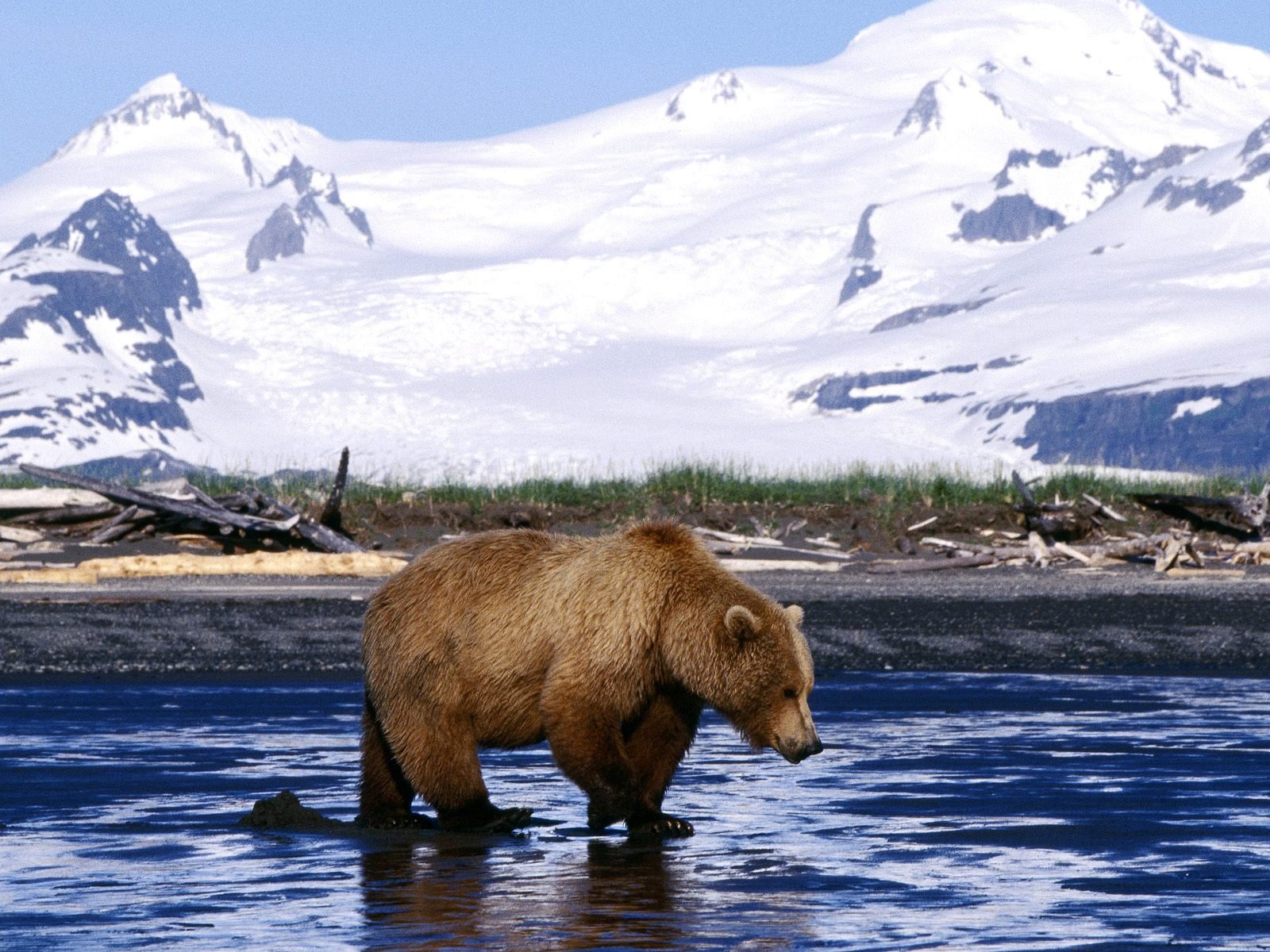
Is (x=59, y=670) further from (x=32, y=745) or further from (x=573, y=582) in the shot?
(x=573, y=582)

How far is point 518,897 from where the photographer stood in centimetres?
717

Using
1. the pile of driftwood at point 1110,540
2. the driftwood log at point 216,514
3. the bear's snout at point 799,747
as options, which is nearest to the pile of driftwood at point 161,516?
the driftwood log at point 216,514

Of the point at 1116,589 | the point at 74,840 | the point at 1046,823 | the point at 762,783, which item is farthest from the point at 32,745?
the point at 1116,589

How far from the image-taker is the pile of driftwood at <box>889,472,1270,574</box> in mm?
24031

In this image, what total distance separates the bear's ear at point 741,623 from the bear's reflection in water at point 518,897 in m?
0.88

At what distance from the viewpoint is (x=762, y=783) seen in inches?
403

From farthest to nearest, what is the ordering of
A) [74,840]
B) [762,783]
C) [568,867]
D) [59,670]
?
[59,670] < [762,783] < [74,840] < [568,867]

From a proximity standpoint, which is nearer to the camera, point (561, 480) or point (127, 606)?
point (127, 606)

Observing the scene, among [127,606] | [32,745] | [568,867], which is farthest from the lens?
[127,606]

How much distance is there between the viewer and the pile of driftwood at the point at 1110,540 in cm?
2403

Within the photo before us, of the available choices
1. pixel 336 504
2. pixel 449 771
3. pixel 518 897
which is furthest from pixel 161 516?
pixel 518 897

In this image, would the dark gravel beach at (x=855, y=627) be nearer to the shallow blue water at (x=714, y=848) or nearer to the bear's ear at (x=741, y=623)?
the shallow blue water at (x=714, y=848)

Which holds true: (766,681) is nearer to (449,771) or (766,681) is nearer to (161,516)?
Answer: (449,771)

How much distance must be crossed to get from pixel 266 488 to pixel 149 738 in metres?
18.6
